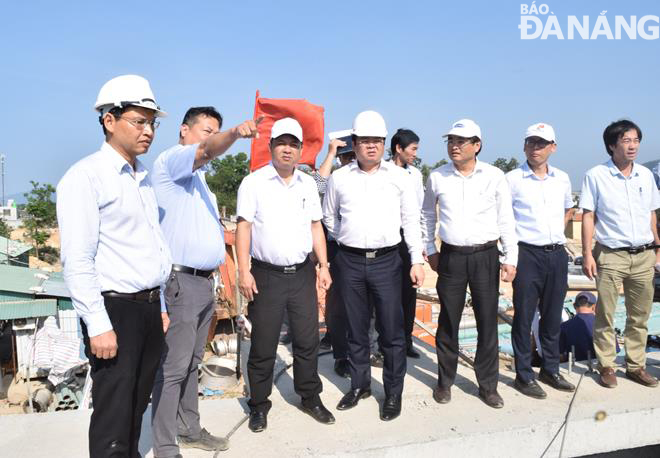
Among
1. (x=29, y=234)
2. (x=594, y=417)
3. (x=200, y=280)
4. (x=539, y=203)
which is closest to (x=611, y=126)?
(x=539, y=203)

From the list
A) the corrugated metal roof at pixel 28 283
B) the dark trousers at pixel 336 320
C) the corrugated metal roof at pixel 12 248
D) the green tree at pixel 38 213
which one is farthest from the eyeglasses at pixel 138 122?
the green tree at pixel 38 213

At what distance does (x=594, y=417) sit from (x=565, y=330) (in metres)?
2.01

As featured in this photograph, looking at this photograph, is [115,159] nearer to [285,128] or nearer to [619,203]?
[285,128]

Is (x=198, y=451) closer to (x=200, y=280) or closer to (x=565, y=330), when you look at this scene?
(x=200, y=280)

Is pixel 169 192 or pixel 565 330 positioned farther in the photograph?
pixel 565 330

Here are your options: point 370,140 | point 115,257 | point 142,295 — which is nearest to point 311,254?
point 370,140

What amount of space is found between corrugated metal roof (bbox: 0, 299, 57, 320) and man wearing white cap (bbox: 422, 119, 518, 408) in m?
8.38

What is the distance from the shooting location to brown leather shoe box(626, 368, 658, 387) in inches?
159

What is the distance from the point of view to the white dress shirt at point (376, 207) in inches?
138

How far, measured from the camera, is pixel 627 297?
416 cm

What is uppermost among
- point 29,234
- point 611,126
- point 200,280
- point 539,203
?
point 611,126

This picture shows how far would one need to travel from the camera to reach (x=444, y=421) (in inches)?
136

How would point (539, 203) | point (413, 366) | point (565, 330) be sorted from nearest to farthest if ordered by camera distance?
1. point (539, 203)
2. point (413, 366)
3. point (565, 330)

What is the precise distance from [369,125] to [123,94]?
5.62 feet
